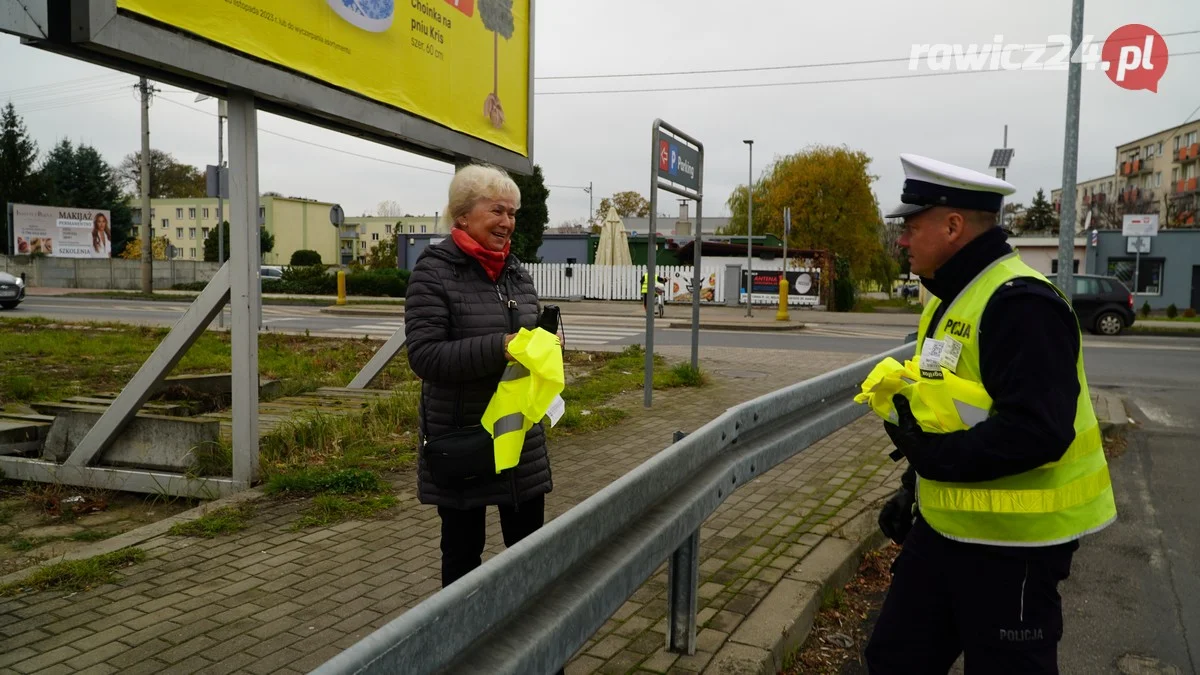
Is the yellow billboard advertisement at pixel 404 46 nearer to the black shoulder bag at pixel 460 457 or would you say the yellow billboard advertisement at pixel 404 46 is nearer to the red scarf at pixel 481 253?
the red scarf at pixel 481 253

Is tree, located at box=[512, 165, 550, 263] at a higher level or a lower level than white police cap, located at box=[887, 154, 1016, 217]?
higher

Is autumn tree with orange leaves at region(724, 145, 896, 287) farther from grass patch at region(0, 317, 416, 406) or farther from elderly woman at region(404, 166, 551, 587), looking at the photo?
elderly woman at region(404, 166, 551, 587)

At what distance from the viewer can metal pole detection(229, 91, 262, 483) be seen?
5113 millimetres

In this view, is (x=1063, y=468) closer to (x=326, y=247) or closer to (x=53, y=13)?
(x=53, y=13)

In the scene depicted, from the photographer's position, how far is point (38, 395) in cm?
893

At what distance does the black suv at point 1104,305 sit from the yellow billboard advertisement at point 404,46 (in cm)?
1914

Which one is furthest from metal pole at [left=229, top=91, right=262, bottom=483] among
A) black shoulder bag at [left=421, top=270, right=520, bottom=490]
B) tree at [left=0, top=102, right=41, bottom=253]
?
tree at [left=0, top=102, right=41, bottom=253]

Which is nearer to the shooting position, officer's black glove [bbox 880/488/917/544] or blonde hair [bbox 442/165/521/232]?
officer's black glove [bbox 880/488/917/544]

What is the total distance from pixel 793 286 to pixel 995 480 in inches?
1266

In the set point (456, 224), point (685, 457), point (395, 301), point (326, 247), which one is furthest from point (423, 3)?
point (326, 247)

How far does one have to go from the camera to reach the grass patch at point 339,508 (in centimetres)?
488

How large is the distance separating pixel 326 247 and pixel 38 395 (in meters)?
95.5

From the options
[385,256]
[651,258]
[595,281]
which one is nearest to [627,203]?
[385,256]

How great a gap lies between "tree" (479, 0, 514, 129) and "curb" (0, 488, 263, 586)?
4.29 m
